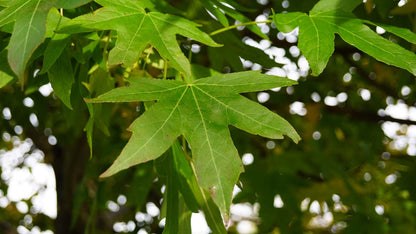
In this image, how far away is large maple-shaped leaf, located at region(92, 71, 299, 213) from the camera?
64cm

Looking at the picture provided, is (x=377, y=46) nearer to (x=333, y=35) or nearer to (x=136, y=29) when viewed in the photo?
(x=333, y=35)

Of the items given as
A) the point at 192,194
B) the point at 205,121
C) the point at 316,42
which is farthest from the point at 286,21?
the point at 192,194

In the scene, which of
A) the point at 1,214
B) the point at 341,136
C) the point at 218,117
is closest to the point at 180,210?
the point at 218,117

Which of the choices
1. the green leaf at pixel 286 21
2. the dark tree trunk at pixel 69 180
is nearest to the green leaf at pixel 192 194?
the green leaf at pixel 286 21

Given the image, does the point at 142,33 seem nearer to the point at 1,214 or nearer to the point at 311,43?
the point at 311,43

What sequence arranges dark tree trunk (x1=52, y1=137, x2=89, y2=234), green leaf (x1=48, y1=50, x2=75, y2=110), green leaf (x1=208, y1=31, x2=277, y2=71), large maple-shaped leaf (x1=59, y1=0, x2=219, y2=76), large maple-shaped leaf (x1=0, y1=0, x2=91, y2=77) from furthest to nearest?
dark tree trunk (x1=52, y1=137, x2=89, y2=234)
green leaf (x1=208, y1=31, x2=277, y2=71)
green leaf (x1=48, y1=50, x2=75, y2=110)
large maple-shaped leaf (x1=59, y1=0, x2=219, y2=76)
large maple-shaped leaf (x1=0, y1=0, x2=91, y2=77)

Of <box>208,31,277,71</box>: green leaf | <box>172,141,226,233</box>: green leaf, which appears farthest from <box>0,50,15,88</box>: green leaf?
<box>208,31,277,71</box>: green leaf

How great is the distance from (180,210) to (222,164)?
29 centimetres

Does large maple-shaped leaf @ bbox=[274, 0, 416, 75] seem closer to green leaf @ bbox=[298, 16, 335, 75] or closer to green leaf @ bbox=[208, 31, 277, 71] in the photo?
green leaf @ bbox=[298, 16, 335, 75]

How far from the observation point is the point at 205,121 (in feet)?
2.39

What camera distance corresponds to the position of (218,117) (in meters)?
0.73

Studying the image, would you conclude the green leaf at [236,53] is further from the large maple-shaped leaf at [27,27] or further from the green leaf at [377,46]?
the large maple-shaped leaf at [27,27]

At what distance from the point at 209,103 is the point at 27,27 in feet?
0.96

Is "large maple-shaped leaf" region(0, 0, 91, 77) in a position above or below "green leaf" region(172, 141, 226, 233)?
above
